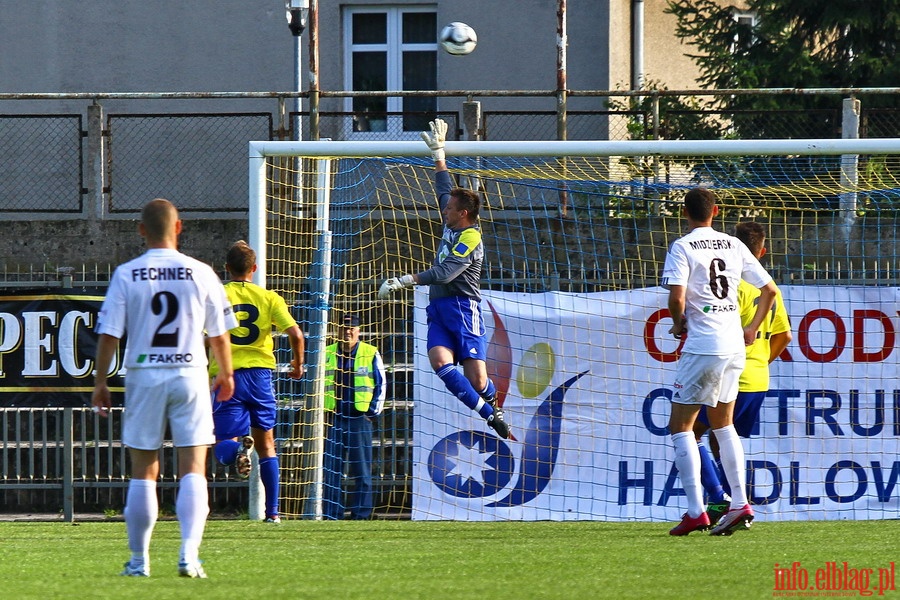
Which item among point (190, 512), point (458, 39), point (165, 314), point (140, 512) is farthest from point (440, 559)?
point (458, 39)

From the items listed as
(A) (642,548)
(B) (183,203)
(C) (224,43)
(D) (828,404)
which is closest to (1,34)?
(C) (224,43)

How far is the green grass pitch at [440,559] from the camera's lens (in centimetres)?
564

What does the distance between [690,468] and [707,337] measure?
2.61 feet

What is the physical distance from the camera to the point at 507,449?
1061cm

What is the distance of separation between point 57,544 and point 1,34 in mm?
13114

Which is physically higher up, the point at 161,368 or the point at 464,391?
the point at 161,368

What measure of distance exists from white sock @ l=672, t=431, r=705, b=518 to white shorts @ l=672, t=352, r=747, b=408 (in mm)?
245

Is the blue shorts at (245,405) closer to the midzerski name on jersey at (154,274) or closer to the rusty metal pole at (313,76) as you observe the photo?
the midzerski name on jersey at (154,274)

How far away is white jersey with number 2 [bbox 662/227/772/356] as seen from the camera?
24.5 ft

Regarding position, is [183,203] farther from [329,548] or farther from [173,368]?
[173,368]

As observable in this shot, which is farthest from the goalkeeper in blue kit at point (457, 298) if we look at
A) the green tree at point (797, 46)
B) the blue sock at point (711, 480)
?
the green tree at point (797, 46)

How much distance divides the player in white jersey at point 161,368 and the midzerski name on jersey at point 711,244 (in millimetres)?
3051

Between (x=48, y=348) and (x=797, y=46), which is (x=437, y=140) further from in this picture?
(x=797, y=46)

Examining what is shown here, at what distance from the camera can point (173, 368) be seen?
575 centimetres
